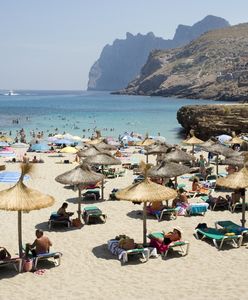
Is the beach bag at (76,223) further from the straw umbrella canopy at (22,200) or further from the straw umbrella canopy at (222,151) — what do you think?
the straw umbrella canopy at (222,151)

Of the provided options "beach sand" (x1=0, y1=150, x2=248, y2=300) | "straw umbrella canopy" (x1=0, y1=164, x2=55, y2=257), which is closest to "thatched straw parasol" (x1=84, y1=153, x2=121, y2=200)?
"beach sand" (x1=0, y1=150, x2=248, y2=300)

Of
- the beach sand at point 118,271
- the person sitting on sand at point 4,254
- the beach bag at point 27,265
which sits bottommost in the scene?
the beach sand at point 118,271

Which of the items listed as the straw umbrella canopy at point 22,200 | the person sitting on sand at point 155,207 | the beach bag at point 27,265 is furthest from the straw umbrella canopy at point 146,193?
the person sitting on sand at point 155,207

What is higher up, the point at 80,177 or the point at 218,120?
the point at 80,177

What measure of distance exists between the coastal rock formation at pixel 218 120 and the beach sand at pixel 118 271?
93.6 ft

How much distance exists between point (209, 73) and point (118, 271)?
159 meters

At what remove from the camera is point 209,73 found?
162m

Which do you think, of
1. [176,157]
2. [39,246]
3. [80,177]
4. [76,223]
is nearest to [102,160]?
[176,157]

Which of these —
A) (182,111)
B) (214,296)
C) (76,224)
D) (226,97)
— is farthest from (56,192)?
(226,97)

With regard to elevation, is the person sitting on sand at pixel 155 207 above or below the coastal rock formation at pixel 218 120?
below

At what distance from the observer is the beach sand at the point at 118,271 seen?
8.55 m

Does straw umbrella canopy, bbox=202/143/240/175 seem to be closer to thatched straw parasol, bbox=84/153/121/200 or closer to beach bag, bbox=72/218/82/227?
thatched straw parasol, bbox=84/153/121/200

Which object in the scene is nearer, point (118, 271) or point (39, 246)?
point (118, 271)

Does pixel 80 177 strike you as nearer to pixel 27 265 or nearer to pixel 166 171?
pixel 166 171
